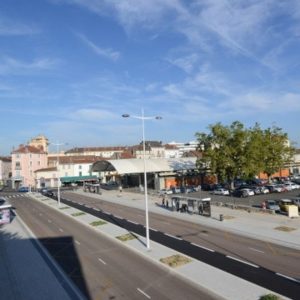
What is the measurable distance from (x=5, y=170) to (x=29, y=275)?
468 ft

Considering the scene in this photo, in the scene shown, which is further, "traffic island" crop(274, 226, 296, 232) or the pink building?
the pink building

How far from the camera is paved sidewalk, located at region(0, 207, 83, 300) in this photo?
20.6 meters

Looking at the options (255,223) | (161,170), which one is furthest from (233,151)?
(255,223)

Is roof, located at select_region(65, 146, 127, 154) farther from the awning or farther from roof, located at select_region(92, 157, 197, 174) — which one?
roof, located at select_region(92, 157, 197, 174)

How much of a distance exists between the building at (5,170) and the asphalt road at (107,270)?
117315 millimetres

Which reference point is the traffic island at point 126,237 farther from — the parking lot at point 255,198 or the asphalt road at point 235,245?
the parking lot at point 255,198

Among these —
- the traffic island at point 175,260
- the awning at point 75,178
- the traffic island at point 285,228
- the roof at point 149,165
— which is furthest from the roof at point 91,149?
the traffic island at point 175,260

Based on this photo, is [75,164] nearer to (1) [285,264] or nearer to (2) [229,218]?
(2) [229,218]

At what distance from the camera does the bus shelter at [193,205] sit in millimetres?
44025

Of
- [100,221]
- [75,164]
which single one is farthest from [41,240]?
[75,164]

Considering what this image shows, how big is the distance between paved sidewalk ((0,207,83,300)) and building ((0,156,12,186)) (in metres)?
119

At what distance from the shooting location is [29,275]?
24.2 m

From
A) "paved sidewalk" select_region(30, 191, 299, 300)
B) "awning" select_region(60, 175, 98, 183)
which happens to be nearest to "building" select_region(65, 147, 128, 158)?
"awning" select_region(60, 175, 98, 183)

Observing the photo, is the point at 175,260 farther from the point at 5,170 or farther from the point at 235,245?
the point at 5,170
